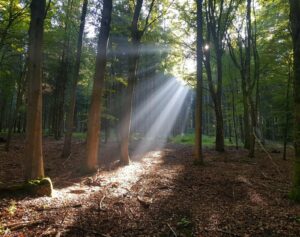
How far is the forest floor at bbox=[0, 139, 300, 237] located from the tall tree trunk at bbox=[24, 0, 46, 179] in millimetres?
911

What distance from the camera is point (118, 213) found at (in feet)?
17.5

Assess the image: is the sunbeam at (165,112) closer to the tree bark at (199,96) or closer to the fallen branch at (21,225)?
the tree bark at (199,96)

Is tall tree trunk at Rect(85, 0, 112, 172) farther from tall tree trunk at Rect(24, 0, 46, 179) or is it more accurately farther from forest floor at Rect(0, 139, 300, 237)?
tall tree trunk at Rect(24, 0, 46, 179)

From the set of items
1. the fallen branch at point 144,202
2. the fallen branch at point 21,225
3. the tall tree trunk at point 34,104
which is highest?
the tall tree trunk at point 34,104

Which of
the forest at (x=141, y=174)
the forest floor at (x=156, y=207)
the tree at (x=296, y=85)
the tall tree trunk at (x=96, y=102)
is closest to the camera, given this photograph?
the forest floor at (x=156, y=207)

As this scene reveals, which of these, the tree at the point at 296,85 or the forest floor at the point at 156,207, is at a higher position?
the tree at the point at 296,85

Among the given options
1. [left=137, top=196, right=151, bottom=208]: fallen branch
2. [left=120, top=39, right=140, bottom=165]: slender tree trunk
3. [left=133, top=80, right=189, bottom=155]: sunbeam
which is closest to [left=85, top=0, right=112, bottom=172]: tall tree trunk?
[left=120, top=39, right=140, bottom=165]: slender tree trunk

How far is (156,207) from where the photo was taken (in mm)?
5754

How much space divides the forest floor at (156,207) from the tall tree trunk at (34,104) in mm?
911

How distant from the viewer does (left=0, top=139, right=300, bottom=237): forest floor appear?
4.45 m

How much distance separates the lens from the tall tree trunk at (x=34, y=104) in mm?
6324

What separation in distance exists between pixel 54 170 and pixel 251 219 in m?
7.98

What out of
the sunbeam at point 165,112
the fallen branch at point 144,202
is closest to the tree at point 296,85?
the fallen branch at point 144,202

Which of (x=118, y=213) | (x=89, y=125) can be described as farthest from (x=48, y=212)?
(x=89, y=125)
